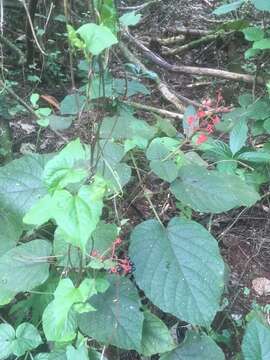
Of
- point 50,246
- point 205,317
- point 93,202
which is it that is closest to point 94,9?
point 93,202

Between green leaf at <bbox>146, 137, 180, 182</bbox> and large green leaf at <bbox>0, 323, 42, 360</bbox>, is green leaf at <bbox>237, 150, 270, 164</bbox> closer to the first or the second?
green leaf at <bbox>146, 137, 180, 182</bbox>

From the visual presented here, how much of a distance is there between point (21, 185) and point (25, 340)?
1.60 ft

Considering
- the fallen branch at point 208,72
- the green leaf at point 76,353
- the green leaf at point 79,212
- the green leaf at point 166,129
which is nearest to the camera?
the green leaf at point 79,212

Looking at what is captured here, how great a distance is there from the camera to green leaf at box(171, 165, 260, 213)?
1578mm

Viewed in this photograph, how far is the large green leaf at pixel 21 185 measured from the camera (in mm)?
1635

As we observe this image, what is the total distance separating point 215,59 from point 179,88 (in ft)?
1.90

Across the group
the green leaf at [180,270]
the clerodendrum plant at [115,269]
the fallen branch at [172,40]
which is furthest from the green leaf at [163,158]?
the fallen branch at [172,40]

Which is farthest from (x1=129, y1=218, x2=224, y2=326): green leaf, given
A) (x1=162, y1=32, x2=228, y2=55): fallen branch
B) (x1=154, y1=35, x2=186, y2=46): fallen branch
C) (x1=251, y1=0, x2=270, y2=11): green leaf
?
(x1=154, y1=35, x2=186, y2=46): fallen branch

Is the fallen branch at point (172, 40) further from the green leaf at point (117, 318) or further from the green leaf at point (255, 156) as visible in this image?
the green leaf at point (117, 318)

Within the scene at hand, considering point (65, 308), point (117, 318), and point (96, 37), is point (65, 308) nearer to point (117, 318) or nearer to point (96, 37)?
point (117, 318)

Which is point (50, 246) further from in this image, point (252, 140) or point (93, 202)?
point (252, 140)

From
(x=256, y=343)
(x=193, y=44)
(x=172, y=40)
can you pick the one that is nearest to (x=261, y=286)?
(x=256, y=343)

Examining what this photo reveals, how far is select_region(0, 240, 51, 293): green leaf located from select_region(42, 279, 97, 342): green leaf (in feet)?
0.41

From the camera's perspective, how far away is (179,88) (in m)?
3.57
